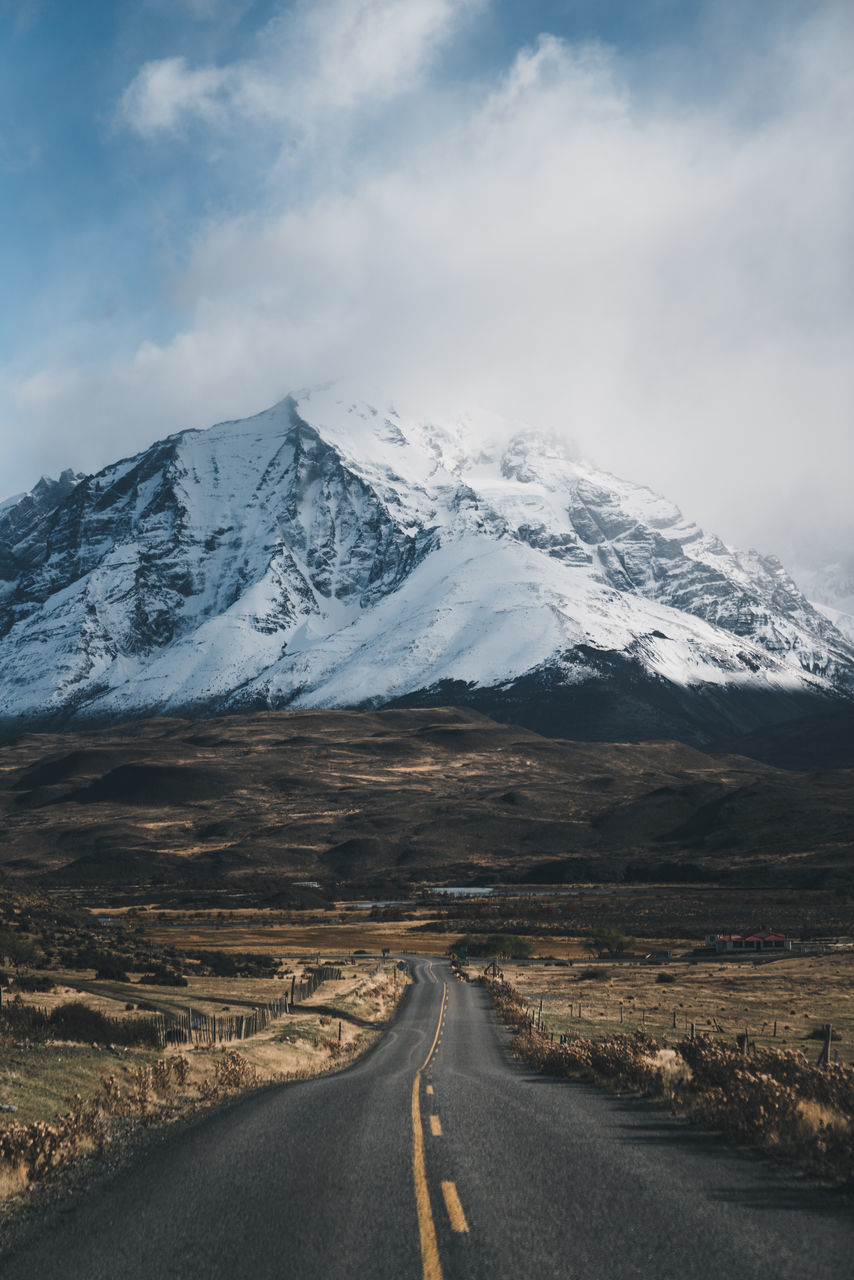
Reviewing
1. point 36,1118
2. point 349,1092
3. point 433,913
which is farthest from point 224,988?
point 433,913

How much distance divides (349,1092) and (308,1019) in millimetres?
24128

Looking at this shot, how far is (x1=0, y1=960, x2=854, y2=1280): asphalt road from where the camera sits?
9.49 meters

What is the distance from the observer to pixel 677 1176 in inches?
496

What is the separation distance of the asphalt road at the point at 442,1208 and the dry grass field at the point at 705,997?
863 inches

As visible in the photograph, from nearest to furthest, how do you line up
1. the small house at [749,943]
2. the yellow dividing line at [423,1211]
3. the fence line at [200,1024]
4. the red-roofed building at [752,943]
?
the yellow dividing line at [423,1211], the fence line at [200,1024], the small house at [749,943], the red-roofed building at [752,943]

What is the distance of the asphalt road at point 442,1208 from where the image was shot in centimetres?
949

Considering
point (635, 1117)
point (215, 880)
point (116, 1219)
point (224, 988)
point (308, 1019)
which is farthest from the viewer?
point (215, 880)

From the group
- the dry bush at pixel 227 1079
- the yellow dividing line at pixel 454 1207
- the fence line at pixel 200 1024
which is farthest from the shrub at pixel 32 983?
the yellow dividing line at pixel 454 1207

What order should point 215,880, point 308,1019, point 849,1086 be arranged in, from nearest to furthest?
point 849,1086 < point 308,1019 < point 215,880

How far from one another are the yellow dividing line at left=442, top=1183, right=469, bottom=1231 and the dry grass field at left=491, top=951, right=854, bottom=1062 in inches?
988

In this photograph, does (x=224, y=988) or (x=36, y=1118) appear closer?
(x=36, y=1118)

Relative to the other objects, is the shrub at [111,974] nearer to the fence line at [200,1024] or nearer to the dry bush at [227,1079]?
the fence line at [200,1024]

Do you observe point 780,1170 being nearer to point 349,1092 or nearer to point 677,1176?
point 677,1176

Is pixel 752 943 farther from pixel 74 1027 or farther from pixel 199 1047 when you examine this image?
pixel 74 1027
